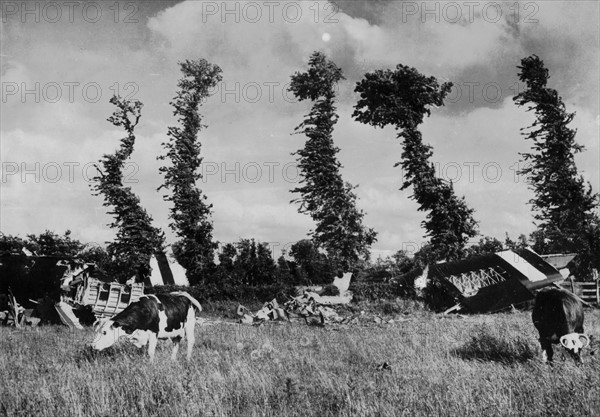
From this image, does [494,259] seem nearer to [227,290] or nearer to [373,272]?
[373,272]

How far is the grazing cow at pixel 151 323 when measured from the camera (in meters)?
7.86

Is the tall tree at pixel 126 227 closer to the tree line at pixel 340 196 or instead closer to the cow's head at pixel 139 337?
the tree line at pixel 340 196

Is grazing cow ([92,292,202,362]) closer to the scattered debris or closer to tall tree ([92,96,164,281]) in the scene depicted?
the scattered debris

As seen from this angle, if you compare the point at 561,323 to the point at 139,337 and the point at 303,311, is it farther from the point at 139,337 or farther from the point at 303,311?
the point at 303,311

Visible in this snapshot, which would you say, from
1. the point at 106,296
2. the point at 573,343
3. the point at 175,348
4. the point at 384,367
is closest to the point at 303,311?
the point at 106,296

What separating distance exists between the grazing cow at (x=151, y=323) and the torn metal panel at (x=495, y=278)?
1651cm

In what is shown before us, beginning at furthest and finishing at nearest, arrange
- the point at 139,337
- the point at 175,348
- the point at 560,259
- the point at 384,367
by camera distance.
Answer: the point at 560,259
the point at 175,348
the point at 139,337
the point at 384,367

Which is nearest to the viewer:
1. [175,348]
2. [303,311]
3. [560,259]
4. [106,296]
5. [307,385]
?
[307,385]

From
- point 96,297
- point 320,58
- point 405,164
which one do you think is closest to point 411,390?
point 96,297

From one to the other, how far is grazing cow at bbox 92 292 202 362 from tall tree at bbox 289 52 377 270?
2331 cm

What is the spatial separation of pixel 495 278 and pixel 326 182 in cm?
1600

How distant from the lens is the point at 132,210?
103ft

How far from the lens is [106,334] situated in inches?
306

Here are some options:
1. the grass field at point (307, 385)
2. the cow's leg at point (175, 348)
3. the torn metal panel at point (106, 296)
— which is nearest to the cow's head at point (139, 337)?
the grass field at point (307, 385)
